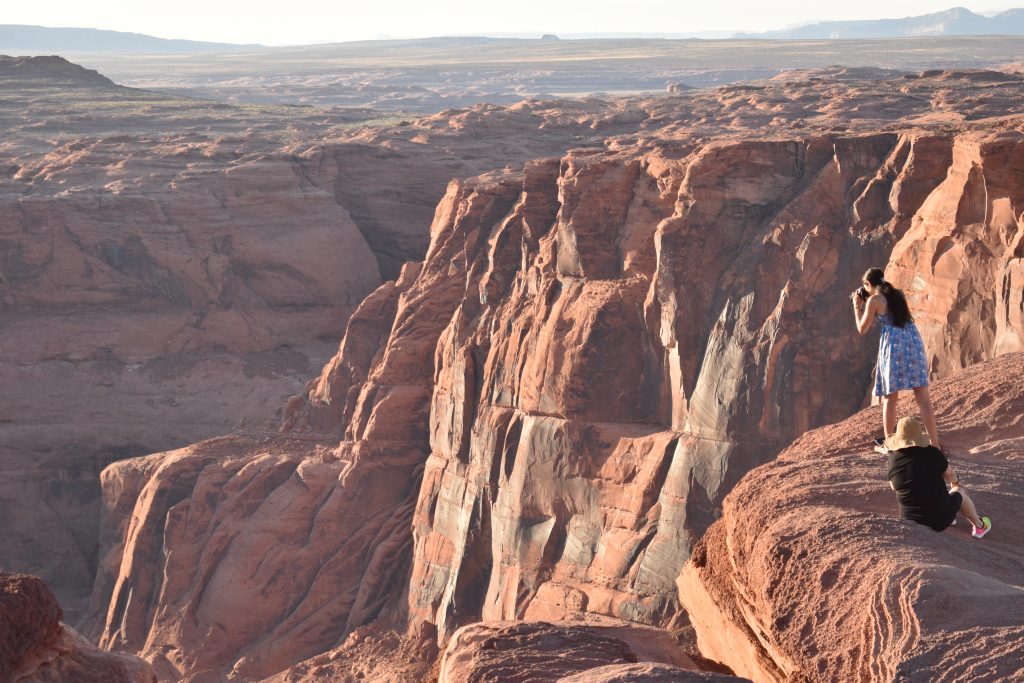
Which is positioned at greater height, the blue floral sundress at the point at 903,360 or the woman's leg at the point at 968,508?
the blue floral sundress at the point at 903,360

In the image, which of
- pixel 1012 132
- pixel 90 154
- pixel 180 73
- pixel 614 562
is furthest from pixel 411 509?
pixel 180 73

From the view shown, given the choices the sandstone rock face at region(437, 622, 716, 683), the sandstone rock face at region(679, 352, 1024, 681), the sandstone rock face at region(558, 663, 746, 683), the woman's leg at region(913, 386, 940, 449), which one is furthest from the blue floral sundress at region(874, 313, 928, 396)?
the sandstone rock face at region(437, 622, 716, 683)

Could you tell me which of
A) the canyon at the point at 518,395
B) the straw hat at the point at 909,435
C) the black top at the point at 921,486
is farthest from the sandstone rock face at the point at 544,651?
the straw hat at the point at 909,435

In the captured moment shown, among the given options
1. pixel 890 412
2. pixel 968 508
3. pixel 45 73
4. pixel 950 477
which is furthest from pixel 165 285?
pixel 45 73

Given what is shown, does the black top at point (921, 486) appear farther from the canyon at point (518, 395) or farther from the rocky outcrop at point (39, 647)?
the rocky outcrop at point (39, 647)

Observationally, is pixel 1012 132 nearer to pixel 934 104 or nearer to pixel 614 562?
pixel 614 562

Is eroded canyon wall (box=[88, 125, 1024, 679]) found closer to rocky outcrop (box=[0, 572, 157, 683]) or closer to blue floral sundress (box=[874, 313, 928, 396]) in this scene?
blue floral sundress (box=[874, 313, 928, 396])

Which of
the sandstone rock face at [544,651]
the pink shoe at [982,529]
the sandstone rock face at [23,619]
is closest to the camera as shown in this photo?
the pink shoe at [982,529]
